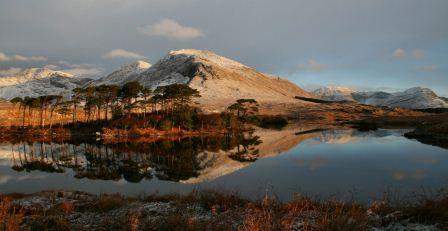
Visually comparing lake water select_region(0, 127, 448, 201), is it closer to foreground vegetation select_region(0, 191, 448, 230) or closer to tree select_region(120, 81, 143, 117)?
foreground vegetation select_region(0, 191, 448, 230)

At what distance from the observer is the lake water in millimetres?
29719

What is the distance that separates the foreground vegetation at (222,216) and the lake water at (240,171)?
395 cm

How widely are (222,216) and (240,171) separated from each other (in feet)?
83.5

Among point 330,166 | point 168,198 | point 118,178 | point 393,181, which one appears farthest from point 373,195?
point 118,178

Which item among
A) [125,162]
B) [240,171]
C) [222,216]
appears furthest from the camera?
[125,162]

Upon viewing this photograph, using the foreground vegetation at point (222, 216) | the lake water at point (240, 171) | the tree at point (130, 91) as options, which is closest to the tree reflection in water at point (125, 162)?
the lake water at point (240, 171)

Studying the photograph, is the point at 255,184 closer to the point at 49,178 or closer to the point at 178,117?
the point at 49,178

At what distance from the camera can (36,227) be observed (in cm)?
1350

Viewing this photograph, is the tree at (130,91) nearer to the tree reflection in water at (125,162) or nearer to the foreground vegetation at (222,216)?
the tree reflection in water at (125,162)

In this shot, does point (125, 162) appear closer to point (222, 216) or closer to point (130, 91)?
point (222, 216)

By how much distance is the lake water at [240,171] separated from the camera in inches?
1170

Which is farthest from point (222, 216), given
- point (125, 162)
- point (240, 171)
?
point (125, 162)

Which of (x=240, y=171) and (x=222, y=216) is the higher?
(x=222, y=216)

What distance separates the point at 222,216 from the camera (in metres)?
14.6
